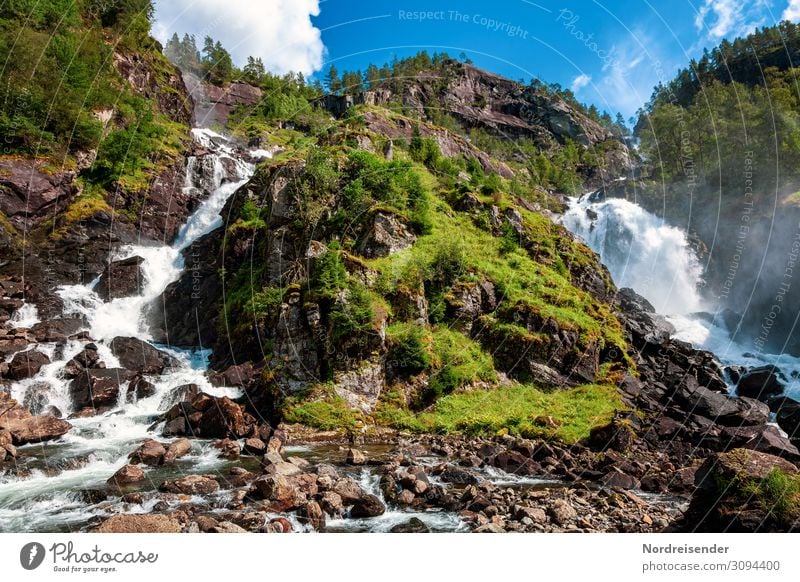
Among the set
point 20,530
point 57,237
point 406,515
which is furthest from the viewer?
point 57,237

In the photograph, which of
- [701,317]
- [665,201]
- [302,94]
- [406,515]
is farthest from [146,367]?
[302,94]

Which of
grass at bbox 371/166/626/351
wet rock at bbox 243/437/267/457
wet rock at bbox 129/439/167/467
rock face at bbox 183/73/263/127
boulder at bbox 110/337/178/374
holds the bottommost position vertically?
wet rock at bbox 243/437/267/457

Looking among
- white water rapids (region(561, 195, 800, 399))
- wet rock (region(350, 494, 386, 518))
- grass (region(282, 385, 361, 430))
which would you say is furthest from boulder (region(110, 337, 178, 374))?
white water rapids (region(561, 195, 800, 399))

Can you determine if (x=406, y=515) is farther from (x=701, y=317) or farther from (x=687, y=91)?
(x=687, y=91)

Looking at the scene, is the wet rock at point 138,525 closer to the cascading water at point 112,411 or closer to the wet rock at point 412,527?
the cascading water at point 112,411

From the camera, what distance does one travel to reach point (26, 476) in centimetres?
1341

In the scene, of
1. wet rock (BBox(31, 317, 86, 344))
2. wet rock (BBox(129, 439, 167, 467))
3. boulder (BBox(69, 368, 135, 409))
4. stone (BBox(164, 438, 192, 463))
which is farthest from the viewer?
wet rock (BBox(31, 317, 86, 344))

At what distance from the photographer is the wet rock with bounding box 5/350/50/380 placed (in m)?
21.1

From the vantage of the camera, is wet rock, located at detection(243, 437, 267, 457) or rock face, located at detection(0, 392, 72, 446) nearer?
wet rock, located at detection(243, 437, 267, 457)

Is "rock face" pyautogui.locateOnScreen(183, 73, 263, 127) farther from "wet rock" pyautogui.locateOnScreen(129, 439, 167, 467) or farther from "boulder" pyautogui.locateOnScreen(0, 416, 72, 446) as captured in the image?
"wet rock" pyautogui.locateOnScreen(129, 439, 167, 467)

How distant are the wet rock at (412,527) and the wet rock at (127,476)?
824 cm

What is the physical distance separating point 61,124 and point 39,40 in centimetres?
791

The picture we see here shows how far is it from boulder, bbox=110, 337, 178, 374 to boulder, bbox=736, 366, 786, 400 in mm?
34242

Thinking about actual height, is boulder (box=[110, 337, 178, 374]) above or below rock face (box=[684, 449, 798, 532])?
above
